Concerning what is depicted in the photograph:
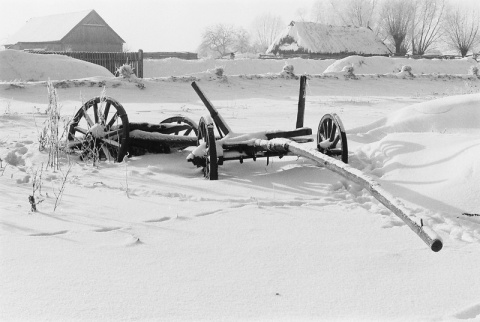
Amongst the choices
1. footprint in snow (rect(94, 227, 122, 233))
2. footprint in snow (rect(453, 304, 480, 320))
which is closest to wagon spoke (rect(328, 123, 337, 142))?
footprint in snow (rect(94, 227, 122, 233))

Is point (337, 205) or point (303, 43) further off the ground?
point (303, 43)

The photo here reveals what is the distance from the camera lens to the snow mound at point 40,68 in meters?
19.4

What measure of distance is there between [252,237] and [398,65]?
95.5 feet

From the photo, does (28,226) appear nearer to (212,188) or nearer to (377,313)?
(212,188)

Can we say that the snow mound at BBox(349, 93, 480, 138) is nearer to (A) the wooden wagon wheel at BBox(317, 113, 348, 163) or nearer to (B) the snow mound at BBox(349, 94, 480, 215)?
(B) the snow mound at BBox(349, 94, 480, 215)

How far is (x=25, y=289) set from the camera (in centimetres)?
275

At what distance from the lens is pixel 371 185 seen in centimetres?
344

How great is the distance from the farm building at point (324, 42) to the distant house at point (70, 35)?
12.0 m

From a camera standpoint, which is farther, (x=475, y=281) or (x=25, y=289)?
(x=475, y=281)

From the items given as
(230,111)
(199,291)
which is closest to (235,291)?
(199,291)

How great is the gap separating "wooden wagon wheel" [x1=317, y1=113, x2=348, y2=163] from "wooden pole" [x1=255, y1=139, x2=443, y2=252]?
1.79 ft

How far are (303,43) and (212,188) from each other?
36561 millimetres

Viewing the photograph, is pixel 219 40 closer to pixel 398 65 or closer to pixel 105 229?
pixel 398 65

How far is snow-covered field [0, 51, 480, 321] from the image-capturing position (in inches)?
105
